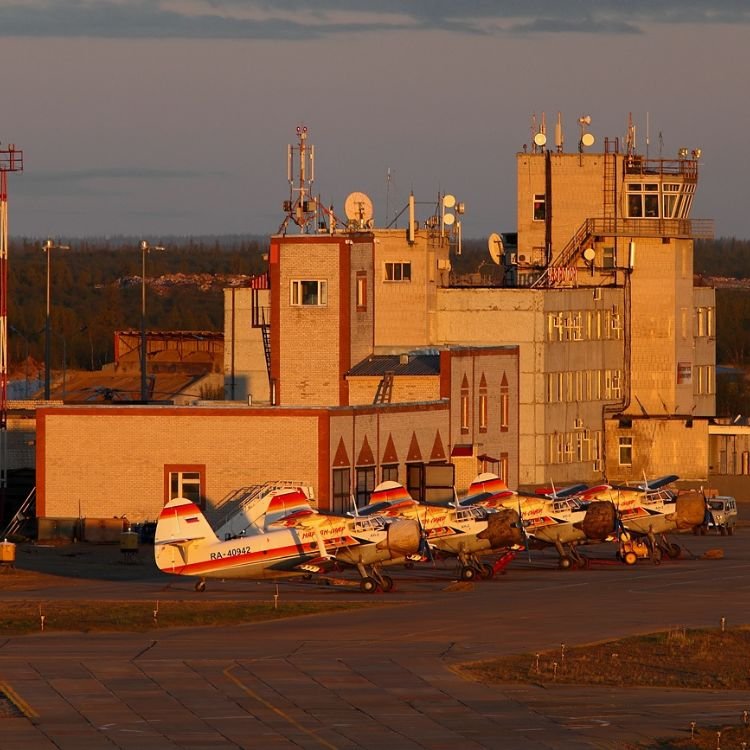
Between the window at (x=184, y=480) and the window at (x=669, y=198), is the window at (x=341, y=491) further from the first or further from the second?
the window at (x=669, y=198)

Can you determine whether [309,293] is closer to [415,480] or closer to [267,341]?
[267,341]

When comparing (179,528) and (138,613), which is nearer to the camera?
(138,613)

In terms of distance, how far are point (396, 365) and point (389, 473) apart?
7.43m

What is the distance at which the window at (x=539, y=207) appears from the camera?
365 ft

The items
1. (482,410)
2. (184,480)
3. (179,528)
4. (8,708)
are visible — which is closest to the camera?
(8,708)

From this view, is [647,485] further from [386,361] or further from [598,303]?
[598,303]

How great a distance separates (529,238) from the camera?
112m

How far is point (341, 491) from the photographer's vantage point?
3250 inches

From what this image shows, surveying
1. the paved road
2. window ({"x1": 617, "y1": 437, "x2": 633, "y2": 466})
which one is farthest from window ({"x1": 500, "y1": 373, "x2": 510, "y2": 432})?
the paved road

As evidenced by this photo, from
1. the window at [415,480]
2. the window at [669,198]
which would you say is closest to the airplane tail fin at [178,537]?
the window at [415,480]

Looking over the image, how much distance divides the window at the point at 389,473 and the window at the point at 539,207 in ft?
92.8

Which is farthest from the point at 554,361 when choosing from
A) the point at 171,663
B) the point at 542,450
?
the point at 171,663

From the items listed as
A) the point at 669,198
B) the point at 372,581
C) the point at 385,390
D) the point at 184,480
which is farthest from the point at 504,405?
the point at 372,581

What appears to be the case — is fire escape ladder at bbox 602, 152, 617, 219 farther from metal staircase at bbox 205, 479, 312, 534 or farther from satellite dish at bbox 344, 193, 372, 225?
metal staircase at bbox 205, 479, 312, 534
